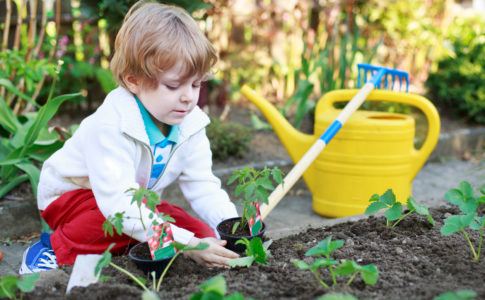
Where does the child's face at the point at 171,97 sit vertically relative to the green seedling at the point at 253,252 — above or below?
above

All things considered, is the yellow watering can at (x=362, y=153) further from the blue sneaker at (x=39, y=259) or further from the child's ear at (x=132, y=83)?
the blue sneaker at (x=39, y=259)

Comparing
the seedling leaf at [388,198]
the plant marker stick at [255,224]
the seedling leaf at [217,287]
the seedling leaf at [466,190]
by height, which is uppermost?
the seedling leaf at [466,190]

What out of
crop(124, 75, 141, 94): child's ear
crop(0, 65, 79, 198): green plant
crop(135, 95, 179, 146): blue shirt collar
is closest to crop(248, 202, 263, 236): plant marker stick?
crop(135, 95, 179, 146): blue shirt collar

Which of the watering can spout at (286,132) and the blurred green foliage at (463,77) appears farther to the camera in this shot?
the blurred green foliage at (463,77)

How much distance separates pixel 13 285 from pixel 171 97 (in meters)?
0.73

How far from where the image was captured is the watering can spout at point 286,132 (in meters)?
3.24

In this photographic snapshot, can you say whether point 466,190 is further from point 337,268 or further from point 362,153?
point 362,153

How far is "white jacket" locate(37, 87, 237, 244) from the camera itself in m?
2.07

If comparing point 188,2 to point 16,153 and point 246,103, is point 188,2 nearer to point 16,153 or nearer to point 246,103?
point 16,153

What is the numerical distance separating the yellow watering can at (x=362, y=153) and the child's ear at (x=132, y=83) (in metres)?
1.15

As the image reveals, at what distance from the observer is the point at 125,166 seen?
2.11 metres

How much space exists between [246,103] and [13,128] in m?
2.16

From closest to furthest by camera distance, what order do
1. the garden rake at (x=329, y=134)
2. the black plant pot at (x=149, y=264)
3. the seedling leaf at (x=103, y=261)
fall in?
1. the seedling leaf at (x=103, y=261)
2. the black plant pot at (x=149, y=264)
3. the garden rake at (x=329, y=134)

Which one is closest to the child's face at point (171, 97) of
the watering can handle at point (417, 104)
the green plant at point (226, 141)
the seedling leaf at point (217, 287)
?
the seedling leaf at point (217, 287)
